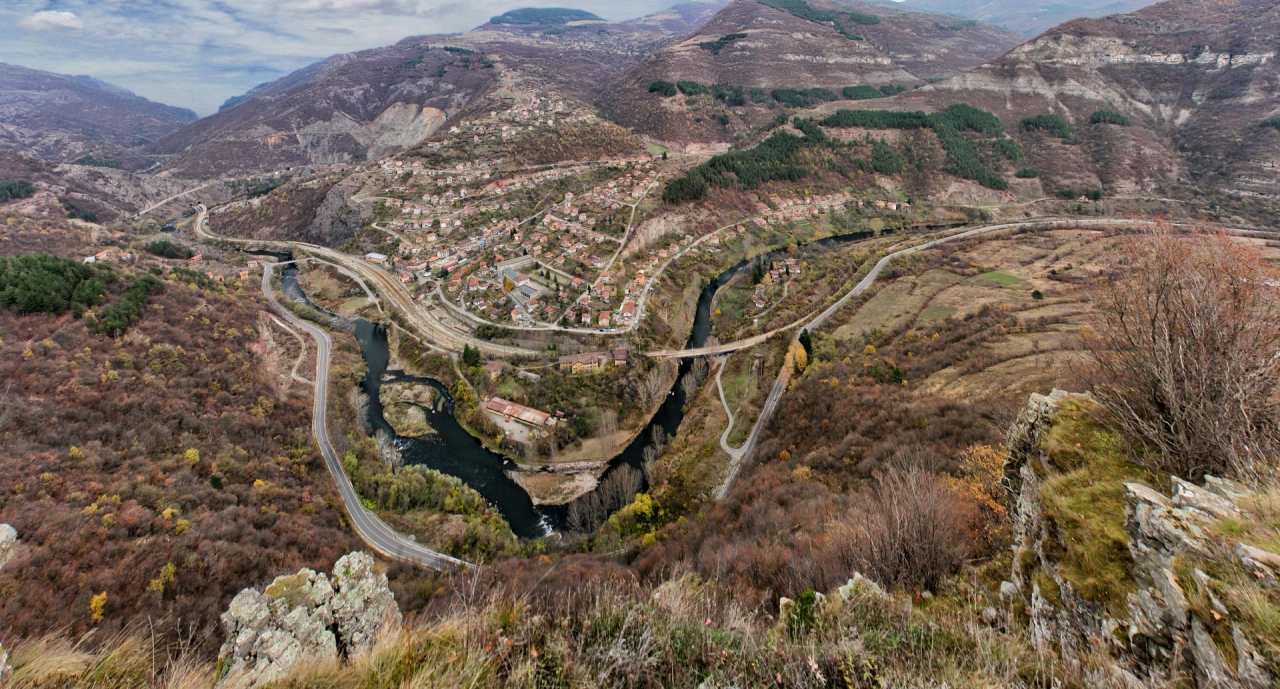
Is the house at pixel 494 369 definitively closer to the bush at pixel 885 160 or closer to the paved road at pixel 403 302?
the paved road at pixel 403 302

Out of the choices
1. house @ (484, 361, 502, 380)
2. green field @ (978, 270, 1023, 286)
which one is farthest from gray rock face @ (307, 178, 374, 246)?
green field @ (978, 270, 1023, 286)

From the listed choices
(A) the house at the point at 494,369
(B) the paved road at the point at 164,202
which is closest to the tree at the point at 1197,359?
(A) the house at the point at 494,369

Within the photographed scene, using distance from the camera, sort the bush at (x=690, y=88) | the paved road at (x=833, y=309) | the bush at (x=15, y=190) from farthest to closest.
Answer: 1. the bush at (x=690, y=88)
2. the bush at (x=15, y=190)
3. the paved road at (x=833, y=309)

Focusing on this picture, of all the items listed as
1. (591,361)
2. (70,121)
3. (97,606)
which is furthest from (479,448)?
(70,121)

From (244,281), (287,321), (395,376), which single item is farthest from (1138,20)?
(244,281)

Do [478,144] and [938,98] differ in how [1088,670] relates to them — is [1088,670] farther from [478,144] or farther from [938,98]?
[938,98]

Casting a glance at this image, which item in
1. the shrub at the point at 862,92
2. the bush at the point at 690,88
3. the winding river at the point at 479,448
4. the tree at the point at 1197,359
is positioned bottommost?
the winding river at the point at 479,448
